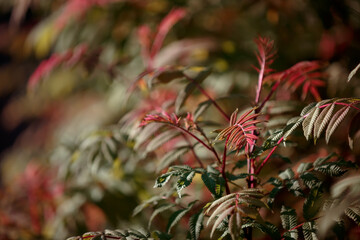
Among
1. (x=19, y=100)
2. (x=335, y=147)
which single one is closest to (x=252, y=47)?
(x=335, y=147)

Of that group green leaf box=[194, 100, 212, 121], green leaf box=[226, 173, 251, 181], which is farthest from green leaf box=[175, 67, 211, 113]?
green leaf box=[226, 173, 251, 181]

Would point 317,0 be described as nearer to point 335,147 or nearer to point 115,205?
point 335,147

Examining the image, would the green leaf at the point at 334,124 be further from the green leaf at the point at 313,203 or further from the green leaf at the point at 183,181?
the green leaf at the point at 183,181

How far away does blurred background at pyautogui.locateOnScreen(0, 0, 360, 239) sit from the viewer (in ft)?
3.44

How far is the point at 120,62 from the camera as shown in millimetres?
1309

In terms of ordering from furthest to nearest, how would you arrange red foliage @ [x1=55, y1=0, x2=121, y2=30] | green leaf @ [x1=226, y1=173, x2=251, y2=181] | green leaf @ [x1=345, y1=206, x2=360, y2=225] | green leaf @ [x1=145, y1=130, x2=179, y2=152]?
red foliage @ [x1=55, y1=0, x2=121, y2=30]
green leaf @ [x1=145, y1=130, x2=179, y2=152]
green leaf @ [x1=226, y1=173, x2=251, y2=181]
green leaf @ [x1=345, y1=206, x2=360, y2=225]

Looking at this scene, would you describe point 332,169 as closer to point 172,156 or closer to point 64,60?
point 172,156

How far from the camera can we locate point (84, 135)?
107cm

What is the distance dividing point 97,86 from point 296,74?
135cm

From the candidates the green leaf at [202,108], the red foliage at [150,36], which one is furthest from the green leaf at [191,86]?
the red foliage at [150,36]

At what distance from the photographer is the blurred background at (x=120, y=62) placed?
1.05 metres

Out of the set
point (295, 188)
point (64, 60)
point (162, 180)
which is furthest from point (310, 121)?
point (64, 60)

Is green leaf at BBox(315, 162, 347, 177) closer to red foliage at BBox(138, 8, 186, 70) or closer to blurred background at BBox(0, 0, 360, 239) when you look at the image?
blurred background at BBox(0, 0, 360, 239)

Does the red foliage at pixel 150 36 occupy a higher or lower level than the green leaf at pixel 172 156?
higher
